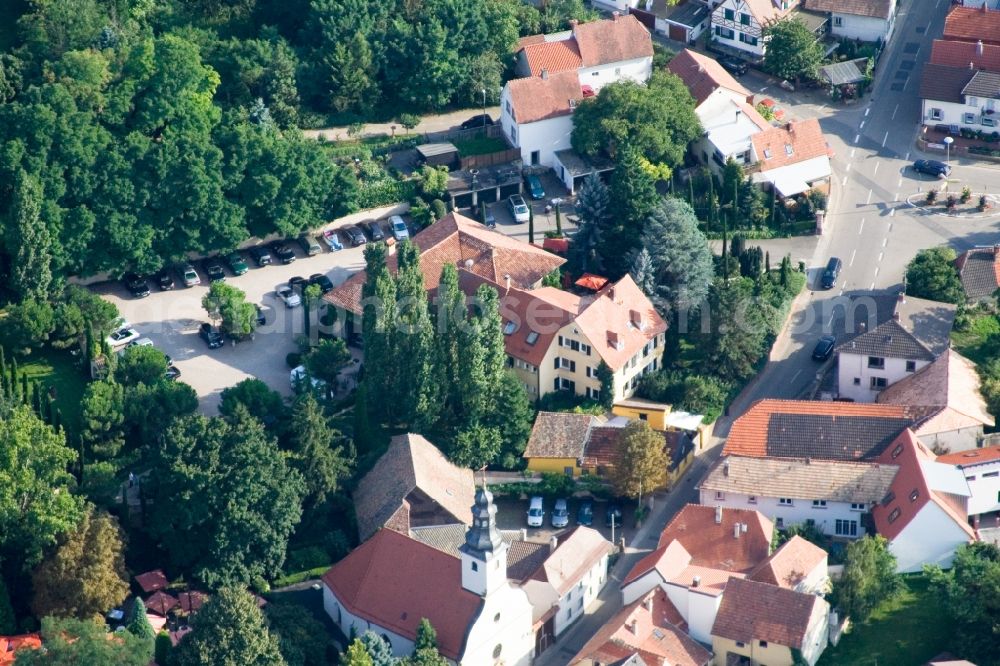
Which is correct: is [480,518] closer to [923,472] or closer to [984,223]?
[923,472]

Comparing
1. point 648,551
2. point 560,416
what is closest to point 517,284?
point 560,416

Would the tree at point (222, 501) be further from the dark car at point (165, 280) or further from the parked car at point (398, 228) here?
the parked car at point (398, 228)

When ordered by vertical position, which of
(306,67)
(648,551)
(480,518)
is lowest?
(648,551)

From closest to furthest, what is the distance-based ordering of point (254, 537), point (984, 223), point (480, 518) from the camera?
point (480, 518) < point (254, 537) < point (984, 223)

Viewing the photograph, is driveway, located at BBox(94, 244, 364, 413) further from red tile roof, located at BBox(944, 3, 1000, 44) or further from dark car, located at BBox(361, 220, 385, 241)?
red tile roof, located at BBox(944, 3, 1000, 44)

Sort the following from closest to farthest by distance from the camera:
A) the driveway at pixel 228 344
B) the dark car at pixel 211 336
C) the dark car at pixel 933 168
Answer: the driveway at pixel 228 344, the dark car at pixel 211 336, the dark car at pixel 933 168

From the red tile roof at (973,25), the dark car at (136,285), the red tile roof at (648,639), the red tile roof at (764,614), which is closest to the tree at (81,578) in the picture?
the red tile roof at (648,639)

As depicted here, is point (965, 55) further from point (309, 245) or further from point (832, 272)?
point (309, 245)
